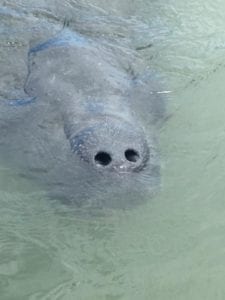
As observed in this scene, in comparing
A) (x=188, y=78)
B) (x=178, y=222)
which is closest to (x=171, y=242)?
(x=178, y=222)

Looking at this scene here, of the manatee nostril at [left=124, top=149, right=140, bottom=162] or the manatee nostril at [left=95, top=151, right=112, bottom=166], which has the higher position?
the manatee nostril at [left=124, top=149, right=140, bottom=162]

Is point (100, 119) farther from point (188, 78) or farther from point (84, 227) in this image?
point (188, 78)

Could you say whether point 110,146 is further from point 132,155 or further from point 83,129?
point 83,129

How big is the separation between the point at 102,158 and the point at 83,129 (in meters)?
0.33

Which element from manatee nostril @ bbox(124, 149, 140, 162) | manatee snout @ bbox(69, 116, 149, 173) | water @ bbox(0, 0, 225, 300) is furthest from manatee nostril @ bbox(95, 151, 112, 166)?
water @ bbox(0, 0, 225, 300)

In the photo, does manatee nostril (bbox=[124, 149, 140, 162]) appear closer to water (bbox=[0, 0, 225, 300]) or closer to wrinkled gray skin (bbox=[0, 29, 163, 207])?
wrinkled gray skin (bbox=[0, 29, 163, 207])

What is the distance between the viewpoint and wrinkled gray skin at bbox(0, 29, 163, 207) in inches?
175

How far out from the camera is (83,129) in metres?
4.79

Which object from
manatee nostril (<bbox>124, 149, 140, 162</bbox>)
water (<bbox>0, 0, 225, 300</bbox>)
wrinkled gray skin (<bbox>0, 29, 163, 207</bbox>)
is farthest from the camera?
manatee nostril (<bbox>124, 149, 140, 162</bbox>)

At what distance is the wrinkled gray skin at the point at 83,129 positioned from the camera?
4.46 meters

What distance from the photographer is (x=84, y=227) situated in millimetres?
4402

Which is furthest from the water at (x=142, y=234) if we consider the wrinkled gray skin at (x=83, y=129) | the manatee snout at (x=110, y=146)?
the manatee snout at (x=110, y=146)

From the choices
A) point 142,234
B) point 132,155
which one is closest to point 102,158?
point 132,155

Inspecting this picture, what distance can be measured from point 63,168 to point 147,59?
2463 mm
